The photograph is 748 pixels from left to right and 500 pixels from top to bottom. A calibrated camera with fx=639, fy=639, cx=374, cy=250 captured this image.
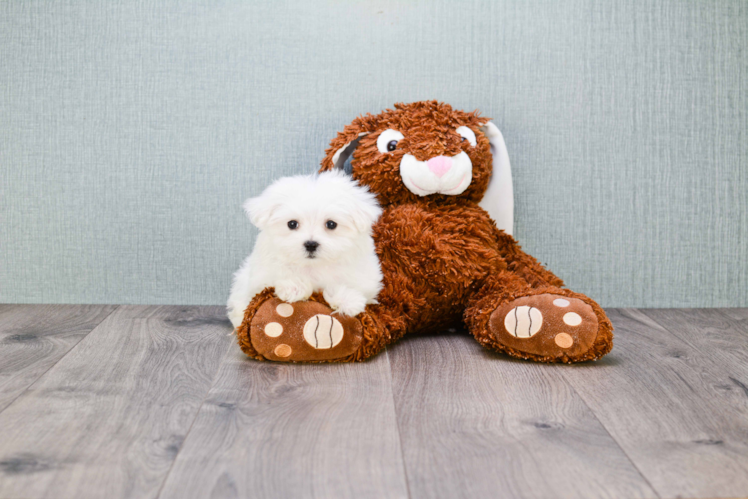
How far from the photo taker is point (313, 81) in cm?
165

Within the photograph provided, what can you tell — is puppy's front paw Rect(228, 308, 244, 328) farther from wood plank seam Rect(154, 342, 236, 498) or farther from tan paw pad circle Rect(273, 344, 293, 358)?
tan paw pad circle Rect(273, 344, 293, 358)

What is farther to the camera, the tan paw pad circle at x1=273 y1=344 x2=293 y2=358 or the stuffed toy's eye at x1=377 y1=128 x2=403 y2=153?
the stuffed toy's eye at x1=377 y1=128 x2=403 y2=153

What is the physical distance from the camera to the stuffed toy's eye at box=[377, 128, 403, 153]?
1458 millimetres

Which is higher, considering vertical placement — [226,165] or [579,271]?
[226,165]

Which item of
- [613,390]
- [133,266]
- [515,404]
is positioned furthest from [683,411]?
[133,266]

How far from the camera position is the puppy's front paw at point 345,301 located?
48.2 inches

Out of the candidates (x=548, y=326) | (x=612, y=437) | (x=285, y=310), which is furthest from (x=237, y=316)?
(x=612, y=437)

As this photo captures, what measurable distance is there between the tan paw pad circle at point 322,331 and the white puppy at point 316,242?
1.3 inches

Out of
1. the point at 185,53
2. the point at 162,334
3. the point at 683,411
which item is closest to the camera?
the point at 683,411

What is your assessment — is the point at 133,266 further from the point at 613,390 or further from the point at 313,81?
the point at 613,390

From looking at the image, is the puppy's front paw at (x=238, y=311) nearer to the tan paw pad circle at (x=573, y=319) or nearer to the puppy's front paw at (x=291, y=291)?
the puppy's front paw at (x=291, y=291)

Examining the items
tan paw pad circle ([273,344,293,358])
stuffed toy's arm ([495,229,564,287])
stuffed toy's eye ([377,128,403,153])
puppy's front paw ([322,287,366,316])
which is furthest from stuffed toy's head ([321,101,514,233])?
tan paw pad circle ([273,344,293,358])

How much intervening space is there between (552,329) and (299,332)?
481 mm

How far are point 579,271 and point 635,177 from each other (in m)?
0.29
